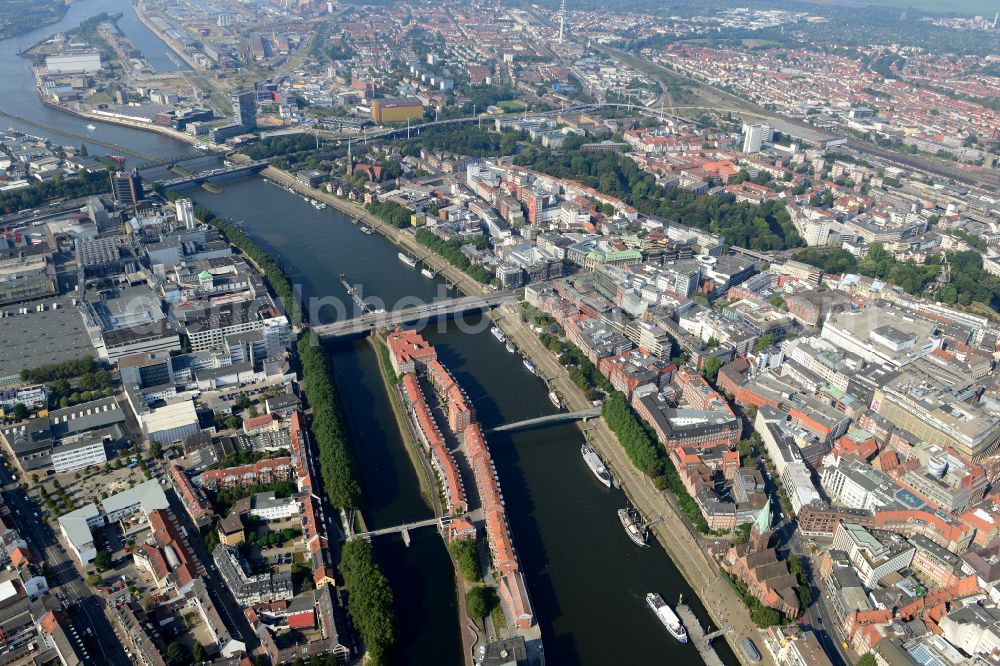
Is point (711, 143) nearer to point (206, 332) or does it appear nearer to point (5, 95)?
point (206, 332)

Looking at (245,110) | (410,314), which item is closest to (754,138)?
(410,314)

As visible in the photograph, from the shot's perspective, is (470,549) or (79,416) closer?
(470,549)

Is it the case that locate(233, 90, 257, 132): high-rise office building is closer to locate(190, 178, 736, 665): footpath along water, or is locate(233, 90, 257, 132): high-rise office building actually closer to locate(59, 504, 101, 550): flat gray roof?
locate(190, 178, 736, 665): footpath along water

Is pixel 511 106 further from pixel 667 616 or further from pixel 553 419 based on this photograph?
pixel 667 616

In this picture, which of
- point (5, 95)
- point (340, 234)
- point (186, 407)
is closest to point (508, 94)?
point (340, 234)

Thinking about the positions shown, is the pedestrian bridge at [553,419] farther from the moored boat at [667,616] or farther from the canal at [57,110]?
the canal at [57,110]

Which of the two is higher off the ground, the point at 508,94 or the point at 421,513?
the point at 508,94

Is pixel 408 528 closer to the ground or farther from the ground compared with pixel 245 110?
closer to the ground

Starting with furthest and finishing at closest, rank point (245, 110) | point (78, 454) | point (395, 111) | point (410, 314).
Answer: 1. point (395, 111)
2. point (245, 110)
3. point (410, 314)
4. point (78, 454)
